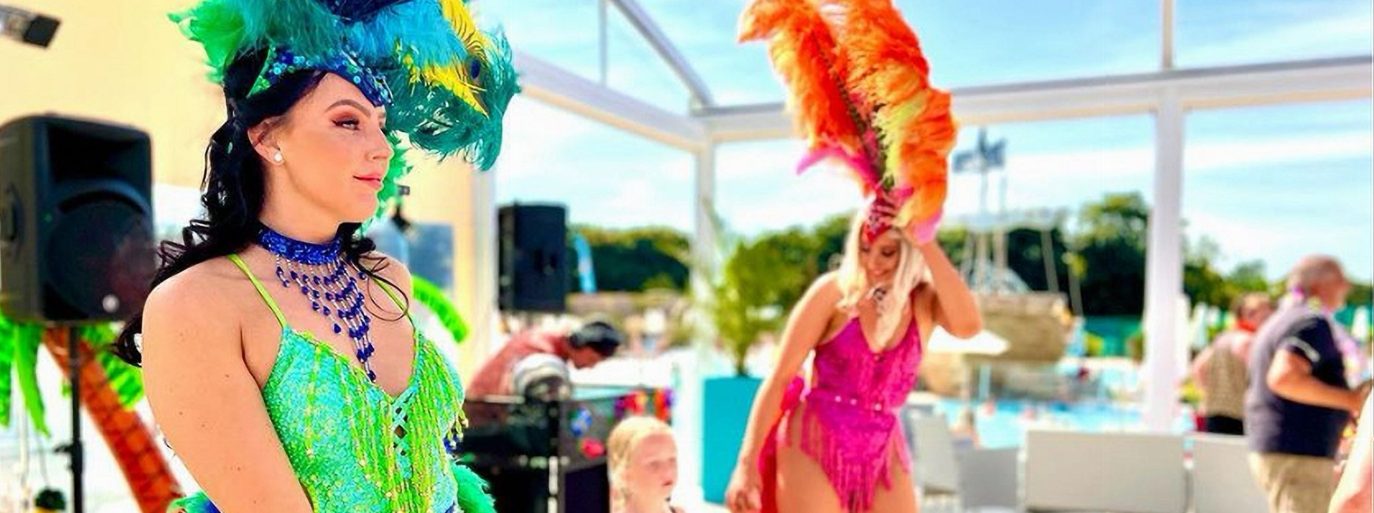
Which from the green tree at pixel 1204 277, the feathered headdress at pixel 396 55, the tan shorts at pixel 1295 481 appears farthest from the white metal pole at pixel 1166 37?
the feathered headdress at pixel 396 55

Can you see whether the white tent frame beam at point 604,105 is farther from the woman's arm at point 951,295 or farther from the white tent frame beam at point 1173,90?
the woman's arm at point 951,295

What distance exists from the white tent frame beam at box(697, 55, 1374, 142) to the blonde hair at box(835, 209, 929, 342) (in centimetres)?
290

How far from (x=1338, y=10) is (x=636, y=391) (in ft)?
14.0

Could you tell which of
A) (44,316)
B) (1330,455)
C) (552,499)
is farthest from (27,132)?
(1330,455)

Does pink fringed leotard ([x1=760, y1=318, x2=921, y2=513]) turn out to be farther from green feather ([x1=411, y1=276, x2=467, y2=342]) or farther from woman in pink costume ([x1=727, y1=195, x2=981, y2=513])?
green feather ([x1=411, y1=276, x2=467, y2=342])

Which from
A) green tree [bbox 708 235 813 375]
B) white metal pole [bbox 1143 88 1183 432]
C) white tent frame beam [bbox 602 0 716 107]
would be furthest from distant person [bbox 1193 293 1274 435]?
white tent frame beam [bbox 602 0 716 107]

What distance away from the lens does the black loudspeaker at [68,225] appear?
2531 millimetres

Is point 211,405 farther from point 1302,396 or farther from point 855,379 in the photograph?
point 1302,396

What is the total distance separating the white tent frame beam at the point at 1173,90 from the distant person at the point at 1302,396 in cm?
214

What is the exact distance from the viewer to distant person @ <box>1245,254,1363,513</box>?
10.8ft

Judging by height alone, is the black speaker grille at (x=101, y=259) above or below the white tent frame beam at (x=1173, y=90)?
below

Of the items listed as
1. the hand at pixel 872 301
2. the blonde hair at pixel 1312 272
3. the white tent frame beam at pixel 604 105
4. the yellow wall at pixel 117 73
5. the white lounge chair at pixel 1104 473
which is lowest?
the white lounge chair at pixel 1104 473

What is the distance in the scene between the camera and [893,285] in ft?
7.89

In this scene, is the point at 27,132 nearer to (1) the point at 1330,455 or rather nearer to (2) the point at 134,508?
(2) the point at 134,508
